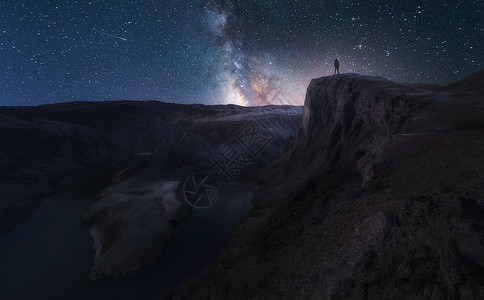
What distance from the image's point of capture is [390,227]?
6.19m

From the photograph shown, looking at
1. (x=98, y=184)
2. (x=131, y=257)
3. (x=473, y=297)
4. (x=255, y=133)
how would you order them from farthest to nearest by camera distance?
(x=255, y=133)
(x=98, y=184)
(x=131, y=257)
(x=473, y=297)

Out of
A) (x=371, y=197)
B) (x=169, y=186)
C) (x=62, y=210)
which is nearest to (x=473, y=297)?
(x=371, y=197)

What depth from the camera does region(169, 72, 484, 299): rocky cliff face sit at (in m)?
4.93

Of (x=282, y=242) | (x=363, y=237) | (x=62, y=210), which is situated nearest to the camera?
(x=363, y=237)

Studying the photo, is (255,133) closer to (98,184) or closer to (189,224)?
(98,184)

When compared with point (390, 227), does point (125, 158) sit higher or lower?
lower

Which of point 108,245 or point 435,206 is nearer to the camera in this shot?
point 435,206

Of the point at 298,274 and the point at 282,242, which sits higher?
the point at 298,274

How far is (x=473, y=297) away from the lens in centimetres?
400

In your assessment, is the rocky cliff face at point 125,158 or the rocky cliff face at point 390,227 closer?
the rocky cliff face at point 390,227

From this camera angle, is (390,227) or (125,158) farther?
(125,158)

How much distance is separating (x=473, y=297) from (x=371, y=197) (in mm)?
4422

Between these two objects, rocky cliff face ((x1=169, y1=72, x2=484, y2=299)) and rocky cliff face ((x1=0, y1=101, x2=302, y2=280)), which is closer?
rocky cliff face ((x1=169, y1=72, x2=484, y2=299))

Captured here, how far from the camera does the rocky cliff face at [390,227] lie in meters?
4.93
